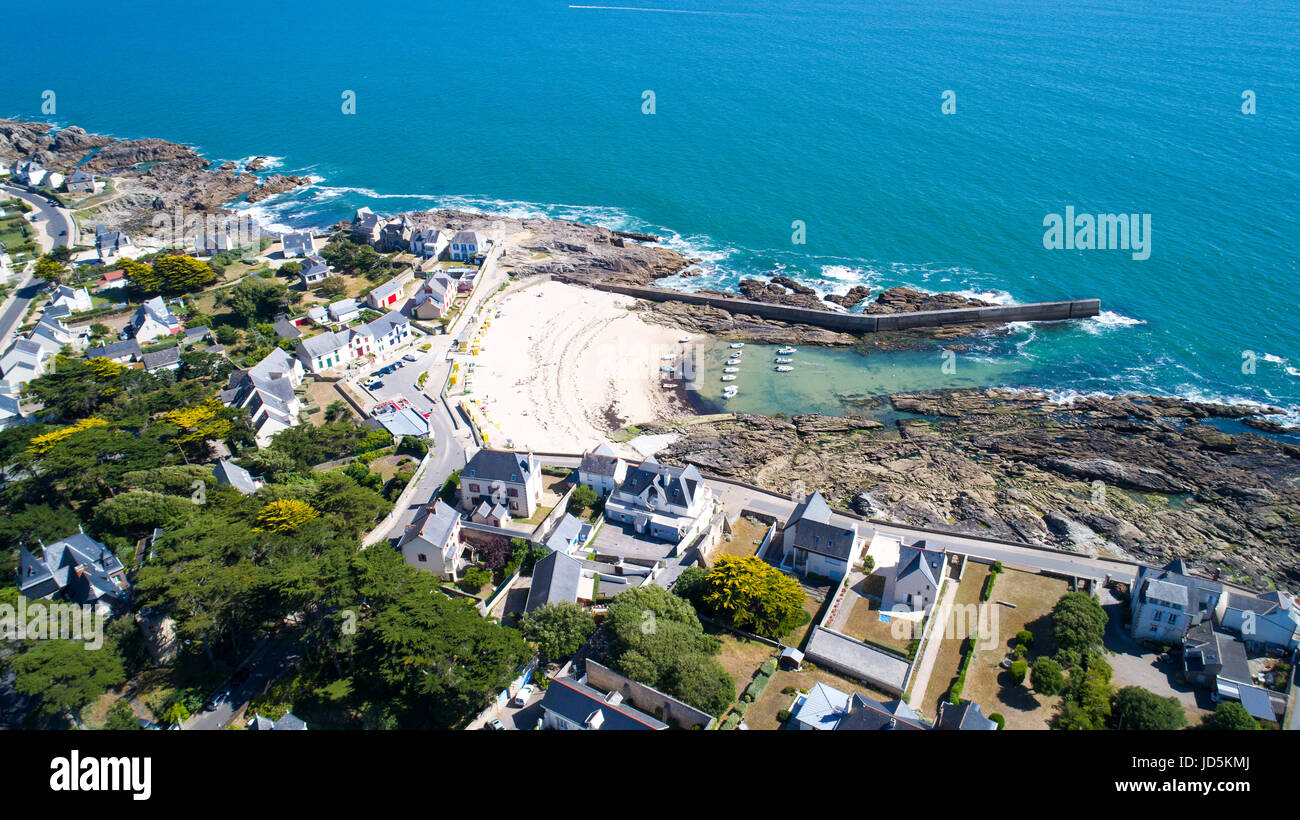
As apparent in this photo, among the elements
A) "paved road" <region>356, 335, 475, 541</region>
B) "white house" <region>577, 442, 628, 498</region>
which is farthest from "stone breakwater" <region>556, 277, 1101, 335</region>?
"paved road" <region>356, 335, 475, 541</region>

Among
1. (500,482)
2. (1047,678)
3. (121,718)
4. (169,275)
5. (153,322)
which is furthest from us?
(169,275)

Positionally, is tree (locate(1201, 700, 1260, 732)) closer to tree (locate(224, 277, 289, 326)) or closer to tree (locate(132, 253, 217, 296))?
tree (locate(224, 277, 289, 326))

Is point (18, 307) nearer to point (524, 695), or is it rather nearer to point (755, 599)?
point (524, 695)

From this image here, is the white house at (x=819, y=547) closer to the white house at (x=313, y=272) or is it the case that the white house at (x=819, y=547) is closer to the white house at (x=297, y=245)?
the white house at (x=313, y=272)

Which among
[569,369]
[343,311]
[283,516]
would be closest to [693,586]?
[283,516]

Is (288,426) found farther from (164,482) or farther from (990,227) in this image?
(990,227)
